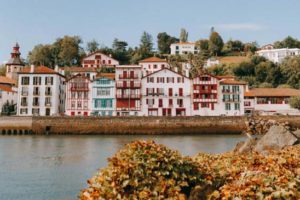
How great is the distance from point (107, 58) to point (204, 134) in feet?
210

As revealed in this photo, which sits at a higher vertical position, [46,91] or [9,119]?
[46,91]

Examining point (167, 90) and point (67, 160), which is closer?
point (67, 160)

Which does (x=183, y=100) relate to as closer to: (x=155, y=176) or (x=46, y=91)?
(x=46, y=91)

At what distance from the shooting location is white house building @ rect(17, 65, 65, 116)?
84.4 meters

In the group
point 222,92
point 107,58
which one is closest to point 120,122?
point 222,92

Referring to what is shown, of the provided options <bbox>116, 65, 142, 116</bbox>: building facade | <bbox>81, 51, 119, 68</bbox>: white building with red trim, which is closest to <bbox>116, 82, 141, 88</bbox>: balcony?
<bbox>116, 65, 142, 116</bbox>: building facade

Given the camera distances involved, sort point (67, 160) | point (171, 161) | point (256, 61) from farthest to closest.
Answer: point (256, 61), point (67, 160), point (171, 161)

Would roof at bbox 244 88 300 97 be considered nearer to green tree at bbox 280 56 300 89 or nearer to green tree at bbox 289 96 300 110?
green tree at bbox 289 96 300 110

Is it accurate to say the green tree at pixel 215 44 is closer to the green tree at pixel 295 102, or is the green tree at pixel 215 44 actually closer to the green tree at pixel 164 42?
the green tree at pixel 164 42

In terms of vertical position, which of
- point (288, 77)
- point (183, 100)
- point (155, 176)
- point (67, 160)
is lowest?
point (67, 160)

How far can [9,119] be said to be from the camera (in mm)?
71562

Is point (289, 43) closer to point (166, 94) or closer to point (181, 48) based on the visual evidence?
point (181, 48)

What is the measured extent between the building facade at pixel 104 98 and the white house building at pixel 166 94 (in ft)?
22.0

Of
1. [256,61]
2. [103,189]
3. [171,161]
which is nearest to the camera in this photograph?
[103,189]
